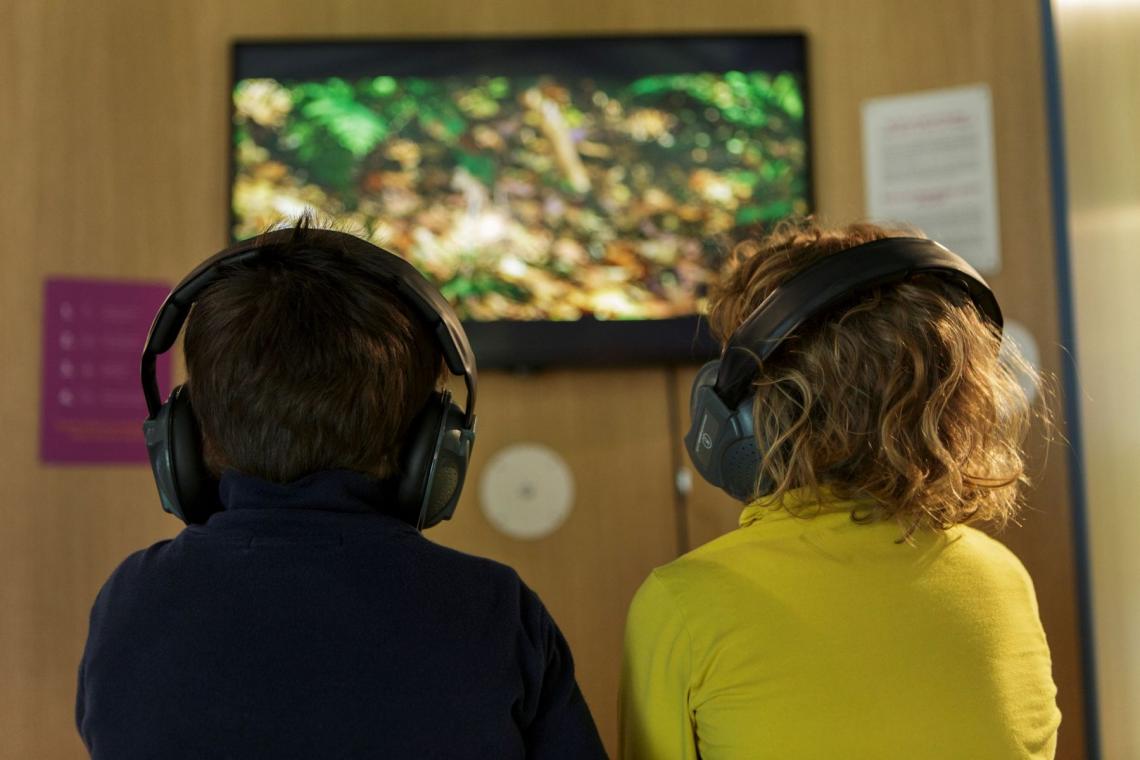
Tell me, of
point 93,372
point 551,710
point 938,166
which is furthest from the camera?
point 938,166

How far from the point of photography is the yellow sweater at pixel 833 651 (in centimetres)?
106

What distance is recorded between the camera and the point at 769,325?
1126 mm

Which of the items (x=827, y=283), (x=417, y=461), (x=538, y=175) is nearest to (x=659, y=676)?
(x=417, y=461)

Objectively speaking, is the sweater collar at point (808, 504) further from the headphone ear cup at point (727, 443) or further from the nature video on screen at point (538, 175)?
the nature video on screen at point (538, 175)

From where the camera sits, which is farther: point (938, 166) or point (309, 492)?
point (938, 166)

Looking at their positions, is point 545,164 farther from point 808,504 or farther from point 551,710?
point 551,710

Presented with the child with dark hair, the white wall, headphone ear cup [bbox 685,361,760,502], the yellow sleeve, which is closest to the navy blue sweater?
the child with dark hair

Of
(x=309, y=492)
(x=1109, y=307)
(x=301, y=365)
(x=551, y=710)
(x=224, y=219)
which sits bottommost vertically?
(x=551, y=710)

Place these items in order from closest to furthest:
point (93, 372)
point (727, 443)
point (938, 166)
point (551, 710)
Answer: point (551, 710)
point (727, 443)
point (93, 372)
point (938, 166)

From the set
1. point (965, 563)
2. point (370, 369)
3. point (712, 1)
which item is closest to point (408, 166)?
point (712, 1)

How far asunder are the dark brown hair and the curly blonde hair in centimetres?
38

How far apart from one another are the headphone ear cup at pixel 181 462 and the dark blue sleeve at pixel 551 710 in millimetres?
342

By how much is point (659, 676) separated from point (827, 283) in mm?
423

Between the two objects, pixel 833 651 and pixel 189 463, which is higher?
pixel 189 463
